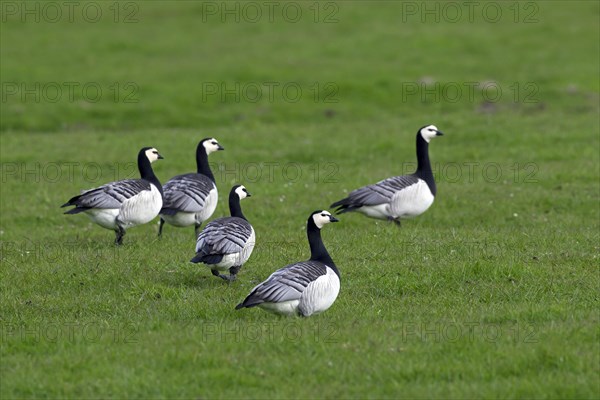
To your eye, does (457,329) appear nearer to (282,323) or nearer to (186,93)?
(282,323)

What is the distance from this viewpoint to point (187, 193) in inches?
684

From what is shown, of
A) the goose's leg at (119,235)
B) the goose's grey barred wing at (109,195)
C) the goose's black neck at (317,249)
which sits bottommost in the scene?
the goose's leg at (119,235)

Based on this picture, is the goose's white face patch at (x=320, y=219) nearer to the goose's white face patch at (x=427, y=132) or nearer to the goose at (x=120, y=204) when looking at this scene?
the goose at (x=120, y=204)

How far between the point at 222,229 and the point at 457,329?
4.13 m

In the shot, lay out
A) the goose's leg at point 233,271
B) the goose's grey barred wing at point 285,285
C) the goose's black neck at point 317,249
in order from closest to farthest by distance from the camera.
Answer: the goose's grey barred wing at point 285,285 < the goose's black neck at point 317,249 < the goose's leg at point 233,271

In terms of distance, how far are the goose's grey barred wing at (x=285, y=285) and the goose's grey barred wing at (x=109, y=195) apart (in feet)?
18.9

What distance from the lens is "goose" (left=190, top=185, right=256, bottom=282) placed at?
13.0m

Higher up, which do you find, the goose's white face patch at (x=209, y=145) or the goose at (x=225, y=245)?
the goose's white face patch at (x=209, y=145)

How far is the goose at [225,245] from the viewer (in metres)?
13.0

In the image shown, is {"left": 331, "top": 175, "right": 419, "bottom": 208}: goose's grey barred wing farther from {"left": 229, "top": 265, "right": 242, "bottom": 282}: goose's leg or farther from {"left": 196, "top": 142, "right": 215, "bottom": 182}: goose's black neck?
{"left": 229, "top": 265, "right": 242, "bottom": 282}: goose's leg

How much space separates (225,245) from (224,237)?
19 cm

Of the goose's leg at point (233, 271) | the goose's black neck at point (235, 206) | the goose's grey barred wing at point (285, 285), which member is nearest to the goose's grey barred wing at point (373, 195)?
the goose's black neck at point (235, 206)

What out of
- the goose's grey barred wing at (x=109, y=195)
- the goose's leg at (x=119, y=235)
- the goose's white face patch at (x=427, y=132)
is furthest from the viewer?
the goose's white face patch at (x=427, y=132)

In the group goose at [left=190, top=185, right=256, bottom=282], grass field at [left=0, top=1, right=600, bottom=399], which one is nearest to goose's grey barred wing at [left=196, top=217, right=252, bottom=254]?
goose at [left=190, top=185, right=256, bottom=282]
